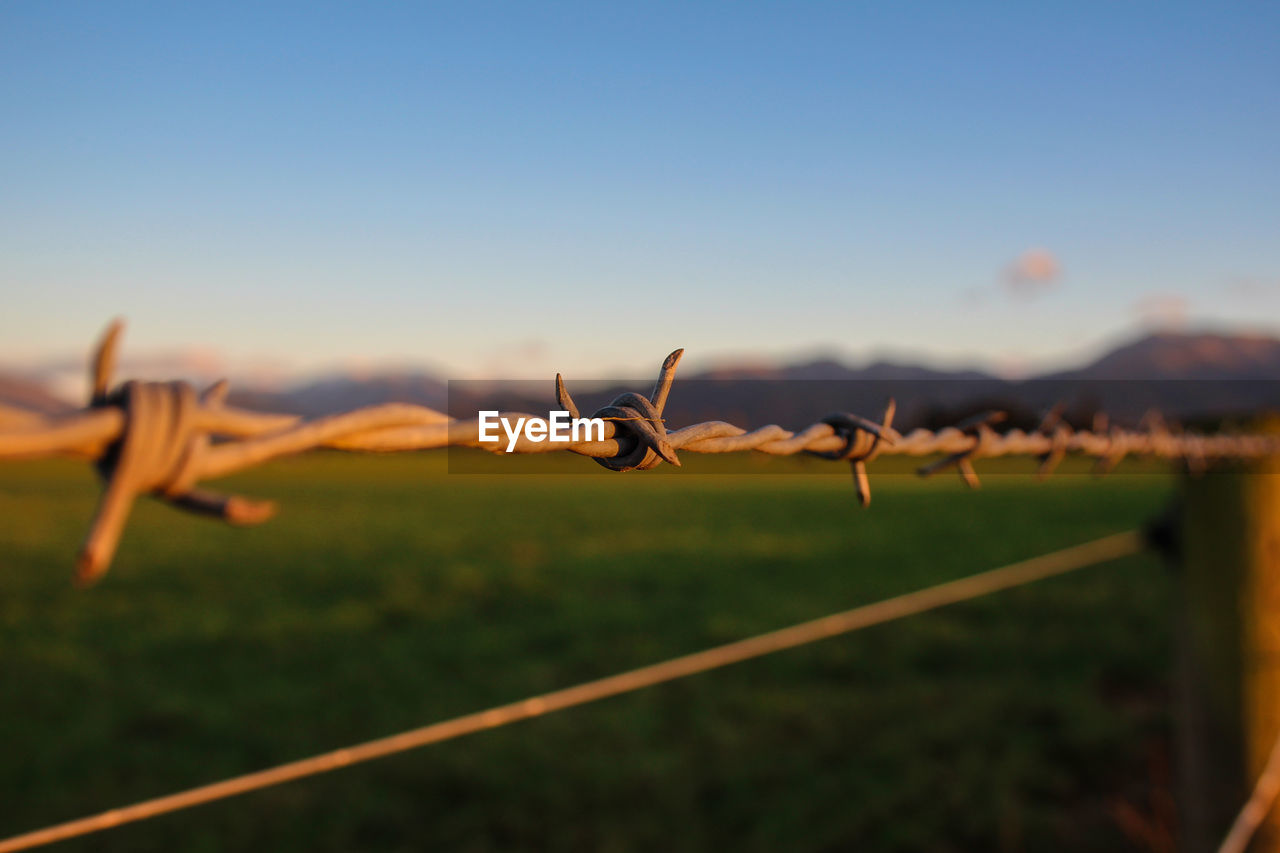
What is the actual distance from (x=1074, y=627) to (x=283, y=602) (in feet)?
24.1

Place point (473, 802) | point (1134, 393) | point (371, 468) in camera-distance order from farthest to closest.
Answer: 1. point (371, 468)
2. point (473, 802)
3. point (1134, 393)

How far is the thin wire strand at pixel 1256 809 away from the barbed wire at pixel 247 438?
1462 mm

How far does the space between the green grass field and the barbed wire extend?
0.12 m

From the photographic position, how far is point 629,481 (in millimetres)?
26891

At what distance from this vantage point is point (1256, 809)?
6.28 ft

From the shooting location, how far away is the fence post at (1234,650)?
6.40ft

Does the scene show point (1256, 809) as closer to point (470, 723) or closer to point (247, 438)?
point (470, 723)

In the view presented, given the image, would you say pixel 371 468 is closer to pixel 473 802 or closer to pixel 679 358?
pixel 473 802

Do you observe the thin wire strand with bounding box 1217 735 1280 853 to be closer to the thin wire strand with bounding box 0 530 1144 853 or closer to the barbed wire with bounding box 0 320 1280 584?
the thin wire strand with bounding box 0 530 1144 853

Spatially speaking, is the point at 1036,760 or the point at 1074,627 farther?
the point at 1074,627

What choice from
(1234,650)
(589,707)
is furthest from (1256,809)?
(589,707)

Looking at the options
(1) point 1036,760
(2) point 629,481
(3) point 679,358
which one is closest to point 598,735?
(1) point 1036,760

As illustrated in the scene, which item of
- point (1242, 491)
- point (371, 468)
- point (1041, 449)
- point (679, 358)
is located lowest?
point (371, 468)

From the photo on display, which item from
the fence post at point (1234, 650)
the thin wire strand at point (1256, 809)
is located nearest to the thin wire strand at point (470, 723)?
the fence post at point (1234, 650)
